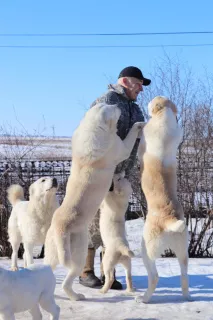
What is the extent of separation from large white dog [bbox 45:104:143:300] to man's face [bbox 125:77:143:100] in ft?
1.95

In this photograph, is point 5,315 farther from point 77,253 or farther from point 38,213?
point 38,213

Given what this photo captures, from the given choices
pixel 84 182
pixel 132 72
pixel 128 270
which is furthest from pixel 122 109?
pixel 128 270

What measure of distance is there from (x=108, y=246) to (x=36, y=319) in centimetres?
130

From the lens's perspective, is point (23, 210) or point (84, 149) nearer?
point (84, 149)

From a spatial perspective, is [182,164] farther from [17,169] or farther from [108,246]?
[108,246]

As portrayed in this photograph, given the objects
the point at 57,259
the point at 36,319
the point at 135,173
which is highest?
the point at 135,173

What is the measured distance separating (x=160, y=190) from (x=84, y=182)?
2.20 ft

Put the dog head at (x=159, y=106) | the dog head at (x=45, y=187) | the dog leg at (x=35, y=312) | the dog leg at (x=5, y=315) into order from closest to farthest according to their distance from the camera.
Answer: the dog leg at (x=5, y=315) → the dog leg at (x=35, y=312) → the dog head at (x=159, y=106) → the dog head at (x=45, y=187)

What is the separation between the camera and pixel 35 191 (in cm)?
545

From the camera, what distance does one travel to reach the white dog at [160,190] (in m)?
4.21

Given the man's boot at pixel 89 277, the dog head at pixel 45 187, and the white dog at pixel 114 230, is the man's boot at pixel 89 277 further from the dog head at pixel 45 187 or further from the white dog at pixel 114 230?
the dog head at pixel 45 187

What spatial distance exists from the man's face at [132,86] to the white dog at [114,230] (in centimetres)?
85

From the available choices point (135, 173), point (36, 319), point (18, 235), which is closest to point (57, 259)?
point (36, 319)

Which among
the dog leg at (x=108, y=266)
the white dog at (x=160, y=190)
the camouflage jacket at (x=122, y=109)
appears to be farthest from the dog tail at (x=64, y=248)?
the camouflage jacket at (x=122, y=109)
